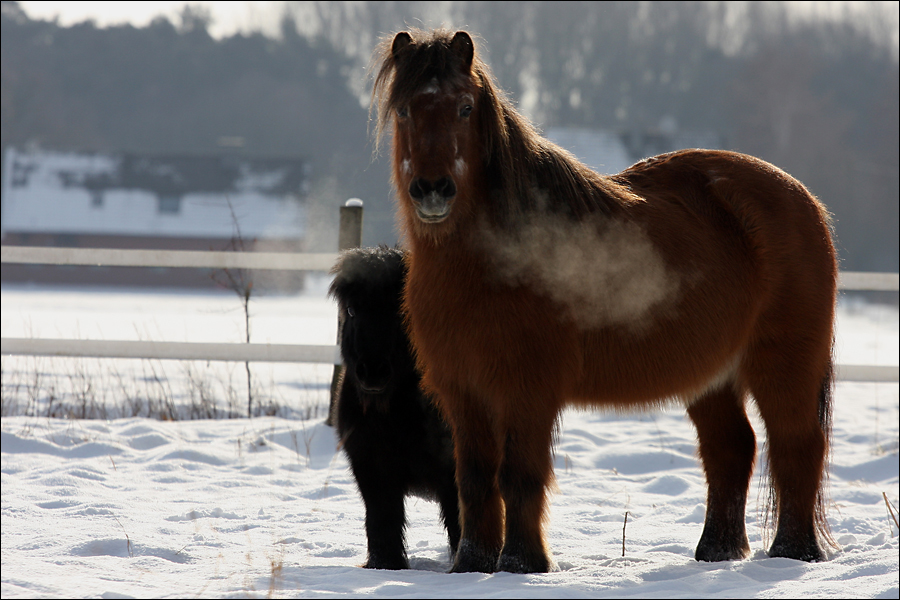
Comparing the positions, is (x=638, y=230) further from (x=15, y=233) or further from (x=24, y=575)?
(x=15, y=233)

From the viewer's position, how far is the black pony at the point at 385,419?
9.61ft

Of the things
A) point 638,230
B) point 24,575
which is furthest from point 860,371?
point 24,575

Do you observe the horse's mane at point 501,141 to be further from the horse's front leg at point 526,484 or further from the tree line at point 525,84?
the tree line at point 525,84

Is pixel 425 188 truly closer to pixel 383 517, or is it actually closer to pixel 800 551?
pixel 383 517

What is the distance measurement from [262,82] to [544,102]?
15.1 meters

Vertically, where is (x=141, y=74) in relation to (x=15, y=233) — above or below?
above

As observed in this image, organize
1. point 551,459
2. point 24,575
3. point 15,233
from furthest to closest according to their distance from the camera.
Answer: point 15,233
point 551,459
point 24,575

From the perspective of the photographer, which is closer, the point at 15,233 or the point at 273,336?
the point at 273,336

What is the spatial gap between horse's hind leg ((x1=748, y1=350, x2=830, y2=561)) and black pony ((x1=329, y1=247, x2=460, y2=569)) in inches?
53.6

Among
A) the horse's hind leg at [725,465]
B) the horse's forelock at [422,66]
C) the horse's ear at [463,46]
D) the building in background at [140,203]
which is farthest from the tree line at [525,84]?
the horse's ear at [463,46]

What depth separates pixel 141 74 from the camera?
125 feet

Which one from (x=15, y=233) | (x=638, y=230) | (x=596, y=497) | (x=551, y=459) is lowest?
(x=596, y=497)

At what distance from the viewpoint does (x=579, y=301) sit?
8.46 feet

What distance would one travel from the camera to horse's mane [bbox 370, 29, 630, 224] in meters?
2.44
